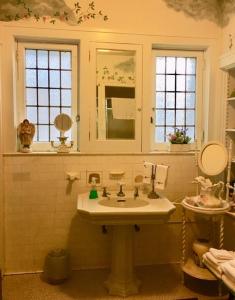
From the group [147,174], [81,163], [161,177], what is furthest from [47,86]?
[161,177]

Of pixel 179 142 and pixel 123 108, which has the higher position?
pixel 123 108

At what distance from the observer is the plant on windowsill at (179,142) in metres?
2.97

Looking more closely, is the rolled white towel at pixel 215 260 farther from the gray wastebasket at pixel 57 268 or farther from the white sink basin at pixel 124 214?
the gray wastebasket at pixel 57 268

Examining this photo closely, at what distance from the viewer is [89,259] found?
293cm

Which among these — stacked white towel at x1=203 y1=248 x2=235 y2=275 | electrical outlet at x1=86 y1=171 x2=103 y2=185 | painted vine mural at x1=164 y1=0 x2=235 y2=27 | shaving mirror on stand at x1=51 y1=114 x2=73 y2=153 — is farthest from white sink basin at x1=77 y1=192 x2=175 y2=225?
painted vine mural at x1=164 y1=0 x2=235 y2=27

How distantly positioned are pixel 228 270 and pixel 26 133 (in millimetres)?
1963

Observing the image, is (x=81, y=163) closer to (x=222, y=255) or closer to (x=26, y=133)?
(x=26, y=133)

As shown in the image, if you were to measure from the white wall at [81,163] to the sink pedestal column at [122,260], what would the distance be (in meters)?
0.41

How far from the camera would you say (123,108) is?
2.91 metres

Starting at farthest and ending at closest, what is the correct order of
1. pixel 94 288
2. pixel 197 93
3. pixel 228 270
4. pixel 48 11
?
pixel 197 93, pixel 48 11, pixel 94 288, pixel 228 270

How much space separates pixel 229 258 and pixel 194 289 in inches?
40.3

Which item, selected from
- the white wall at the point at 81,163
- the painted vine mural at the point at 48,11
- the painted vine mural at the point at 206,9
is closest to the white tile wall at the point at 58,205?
the white wall at the point at 81,163

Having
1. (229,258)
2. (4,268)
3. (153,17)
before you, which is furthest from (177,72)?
(4,268)

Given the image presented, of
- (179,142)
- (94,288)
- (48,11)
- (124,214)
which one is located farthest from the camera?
(179,142)
